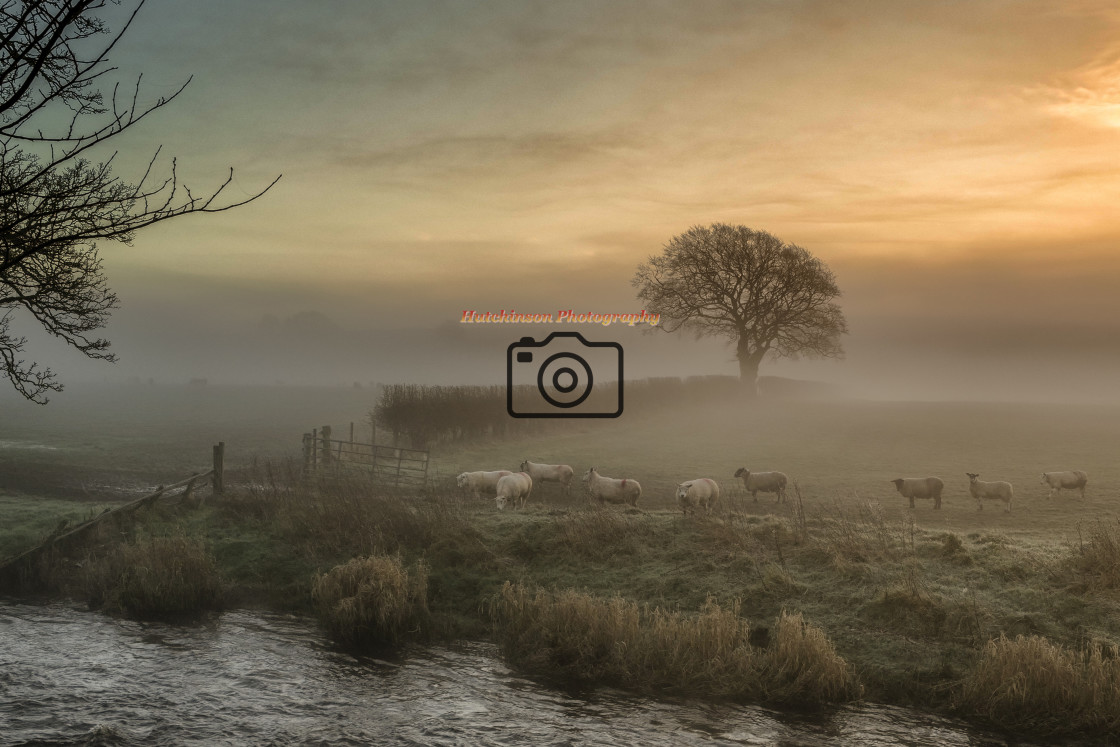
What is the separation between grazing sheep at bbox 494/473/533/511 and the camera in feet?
74.7

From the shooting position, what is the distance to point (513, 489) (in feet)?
75.5

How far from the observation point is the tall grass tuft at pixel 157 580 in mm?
15477

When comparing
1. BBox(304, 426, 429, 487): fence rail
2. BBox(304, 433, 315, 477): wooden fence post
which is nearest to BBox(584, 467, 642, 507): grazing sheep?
BBox(304, 426, 429, 487): fence rail

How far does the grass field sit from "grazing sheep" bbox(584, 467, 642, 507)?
1.46 metres

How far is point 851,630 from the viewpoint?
13.2m

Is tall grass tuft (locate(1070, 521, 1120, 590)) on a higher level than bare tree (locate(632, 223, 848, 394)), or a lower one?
lower

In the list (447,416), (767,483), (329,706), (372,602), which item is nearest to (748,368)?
(447,416)

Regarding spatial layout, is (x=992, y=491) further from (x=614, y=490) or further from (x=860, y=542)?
(x=614, y=490)

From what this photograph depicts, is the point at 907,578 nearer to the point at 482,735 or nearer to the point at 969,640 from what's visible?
the point at 969,640

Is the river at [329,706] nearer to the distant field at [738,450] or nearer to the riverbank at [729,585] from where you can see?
the riverbank at [729,585]

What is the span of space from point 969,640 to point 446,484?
63.3 ft

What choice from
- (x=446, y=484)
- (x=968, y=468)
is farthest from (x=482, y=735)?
(x=968, y=468)

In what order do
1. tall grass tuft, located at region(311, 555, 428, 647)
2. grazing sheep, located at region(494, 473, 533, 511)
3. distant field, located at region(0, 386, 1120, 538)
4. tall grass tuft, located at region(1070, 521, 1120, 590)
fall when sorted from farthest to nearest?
distant field, located at region(0, 386, 1120, 538)
grazing sheep, located at region(494, 473, 533, 511)
tall grass tuft, located at region(311, 555, 428, 647)
tall grass tuft, located at region(1070, 521, 1120, 590)

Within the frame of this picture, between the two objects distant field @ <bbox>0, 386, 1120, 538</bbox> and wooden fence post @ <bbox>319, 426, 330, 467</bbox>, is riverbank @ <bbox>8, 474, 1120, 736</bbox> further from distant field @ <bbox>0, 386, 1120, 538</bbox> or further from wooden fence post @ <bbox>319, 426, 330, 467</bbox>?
wooden fence post @ <bbox>319, 426, 330, 467</bbox>
